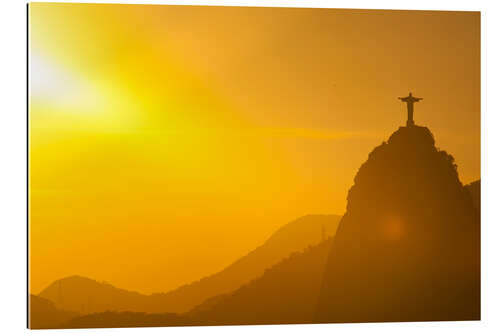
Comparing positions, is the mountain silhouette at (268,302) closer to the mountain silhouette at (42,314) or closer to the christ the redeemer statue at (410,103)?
the mountain silhouette at (42,314)

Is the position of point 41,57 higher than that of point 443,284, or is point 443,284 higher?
point 41,57

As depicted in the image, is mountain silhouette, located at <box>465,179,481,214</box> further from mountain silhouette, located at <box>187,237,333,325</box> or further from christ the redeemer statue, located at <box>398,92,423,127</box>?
mountain silhouette, located at <box>187,237,333,325</box>

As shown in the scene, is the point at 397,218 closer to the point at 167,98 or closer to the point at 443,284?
the point at 443,284

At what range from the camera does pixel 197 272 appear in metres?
8.84

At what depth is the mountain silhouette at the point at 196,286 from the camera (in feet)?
28.6

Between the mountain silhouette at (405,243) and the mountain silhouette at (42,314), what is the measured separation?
2207 millimetres

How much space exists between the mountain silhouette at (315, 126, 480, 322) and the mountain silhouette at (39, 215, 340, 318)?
0.85ft

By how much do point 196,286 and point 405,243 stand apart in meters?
1.80

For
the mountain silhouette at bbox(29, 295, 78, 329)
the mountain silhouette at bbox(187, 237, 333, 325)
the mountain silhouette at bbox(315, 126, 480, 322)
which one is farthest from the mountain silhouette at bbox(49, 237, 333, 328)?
the mountain silhouette at bbox(29, 295, 78, 329)

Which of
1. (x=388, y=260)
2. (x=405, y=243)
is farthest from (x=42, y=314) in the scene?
(x=405, y=243)

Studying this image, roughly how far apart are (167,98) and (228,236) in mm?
1242

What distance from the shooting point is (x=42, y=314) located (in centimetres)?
870

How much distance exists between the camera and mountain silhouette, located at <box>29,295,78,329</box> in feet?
28.5
